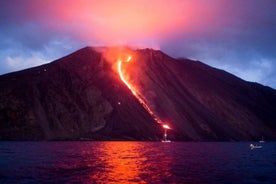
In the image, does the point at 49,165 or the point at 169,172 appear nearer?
the point at 169,172

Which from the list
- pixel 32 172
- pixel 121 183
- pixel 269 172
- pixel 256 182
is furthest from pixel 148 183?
pixel 269 172

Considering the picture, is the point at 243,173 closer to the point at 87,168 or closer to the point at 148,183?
the point at 148,183

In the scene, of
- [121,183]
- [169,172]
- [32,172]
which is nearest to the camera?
[121,183]

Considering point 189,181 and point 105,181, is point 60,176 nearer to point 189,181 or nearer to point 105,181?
point 105,181

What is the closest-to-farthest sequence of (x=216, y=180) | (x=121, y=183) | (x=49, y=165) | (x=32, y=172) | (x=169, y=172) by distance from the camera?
(x=121, y=183) < (x=216, y=180) < (x=32, y=172) < (x=169, y=172) < (x=49, y=165)

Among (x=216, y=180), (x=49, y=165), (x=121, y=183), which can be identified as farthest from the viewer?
(x=49, y=165)

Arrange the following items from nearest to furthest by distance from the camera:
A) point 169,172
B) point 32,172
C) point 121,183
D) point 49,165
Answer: point 121,183
point 32,172
point 169,172
point 49,165

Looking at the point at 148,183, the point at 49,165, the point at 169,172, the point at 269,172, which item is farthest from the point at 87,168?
the point at 269,172

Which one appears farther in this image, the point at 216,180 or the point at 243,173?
the point at 243,173

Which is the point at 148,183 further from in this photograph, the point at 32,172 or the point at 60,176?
the point at 32,172
